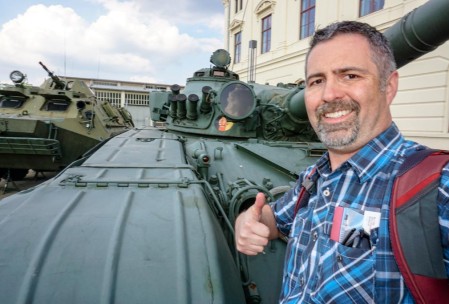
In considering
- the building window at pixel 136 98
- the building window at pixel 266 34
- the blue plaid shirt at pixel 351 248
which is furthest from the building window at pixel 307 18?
the building window at pixel 136 98

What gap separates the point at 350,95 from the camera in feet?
4.66

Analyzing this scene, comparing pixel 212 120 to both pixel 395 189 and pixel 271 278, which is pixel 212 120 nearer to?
pixel 271 278

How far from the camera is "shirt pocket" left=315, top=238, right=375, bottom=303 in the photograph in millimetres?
1182

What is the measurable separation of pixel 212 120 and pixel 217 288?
3747 mm

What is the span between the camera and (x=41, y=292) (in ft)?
4.86

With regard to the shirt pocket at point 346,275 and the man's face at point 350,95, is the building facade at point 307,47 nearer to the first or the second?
the man's face at point 350,95

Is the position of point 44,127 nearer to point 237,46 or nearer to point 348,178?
point 348,178

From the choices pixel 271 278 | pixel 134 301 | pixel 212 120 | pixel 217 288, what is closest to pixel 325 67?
pixel 217 288

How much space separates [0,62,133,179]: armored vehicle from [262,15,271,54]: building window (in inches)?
A: 463

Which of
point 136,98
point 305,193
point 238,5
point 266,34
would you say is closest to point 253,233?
point 305,193

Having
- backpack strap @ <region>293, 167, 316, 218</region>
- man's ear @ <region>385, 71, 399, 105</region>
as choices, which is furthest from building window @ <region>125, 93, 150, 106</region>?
man's ear @ <region>385, 71, 399, 105</region>

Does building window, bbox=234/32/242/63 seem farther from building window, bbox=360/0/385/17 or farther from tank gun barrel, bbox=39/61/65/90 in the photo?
tank gun barrel, bbox=39/61/65/90

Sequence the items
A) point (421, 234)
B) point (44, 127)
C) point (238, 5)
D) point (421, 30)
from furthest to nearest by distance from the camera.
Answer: point (238, 5)
point (44, 127)
point (421, 30)
point (421, 234)

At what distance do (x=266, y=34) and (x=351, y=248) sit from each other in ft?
67.6
